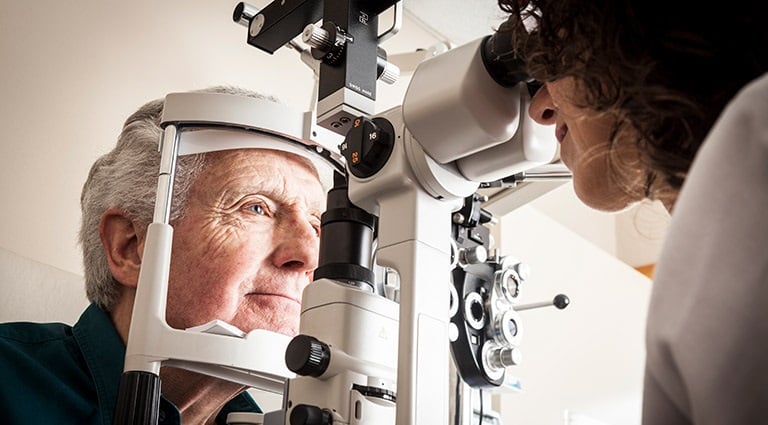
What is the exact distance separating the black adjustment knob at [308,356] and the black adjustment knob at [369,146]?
8.3 inches

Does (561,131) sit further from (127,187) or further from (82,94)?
(82,94)

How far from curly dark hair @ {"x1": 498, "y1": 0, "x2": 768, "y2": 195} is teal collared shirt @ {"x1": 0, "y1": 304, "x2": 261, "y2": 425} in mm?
879

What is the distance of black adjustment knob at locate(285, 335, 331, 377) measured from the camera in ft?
2.84

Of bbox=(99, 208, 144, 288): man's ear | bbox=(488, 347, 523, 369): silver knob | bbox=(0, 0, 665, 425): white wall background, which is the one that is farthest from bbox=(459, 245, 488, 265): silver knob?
bbox=(0, 0, 665, 425): white wall background

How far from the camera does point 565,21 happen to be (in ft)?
2.13

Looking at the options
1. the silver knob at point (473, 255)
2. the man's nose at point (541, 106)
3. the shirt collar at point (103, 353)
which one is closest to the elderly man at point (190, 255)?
the shirt collar at point (103, 353)

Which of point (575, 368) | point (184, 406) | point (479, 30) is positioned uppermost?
point (479, 30)

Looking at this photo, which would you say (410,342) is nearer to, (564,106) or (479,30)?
(564,106)

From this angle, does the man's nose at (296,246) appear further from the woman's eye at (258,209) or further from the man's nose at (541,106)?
the man's nose at (541,106)

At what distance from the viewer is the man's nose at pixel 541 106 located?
0.88 meters

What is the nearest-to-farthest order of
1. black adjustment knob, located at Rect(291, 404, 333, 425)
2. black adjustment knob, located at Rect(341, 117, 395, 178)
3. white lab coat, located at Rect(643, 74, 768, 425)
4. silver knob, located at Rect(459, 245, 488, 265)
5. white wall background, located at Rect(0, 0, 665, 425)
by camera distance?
1. white lab coat, located at Rect(643, 74, 768, 425)
2. black adjustment knob, located at Rect(291, 404, 333, 425)
3. black adjustment knob, located at Rect(341, 117, 395, 178)
4. silver knob, located at Rect(459, 245, 488, 265)
5. white wall background, located at Rect(0, 0, 665, 425)

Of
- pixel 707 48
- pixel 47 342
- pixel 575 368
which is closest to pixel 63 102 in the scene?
pixel 47 342

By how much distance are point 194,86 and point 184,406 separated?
2.76 ft

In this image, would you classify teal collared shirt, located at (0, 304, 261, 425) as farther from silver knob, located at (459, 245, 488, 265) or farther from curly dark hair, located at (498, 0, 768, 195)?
curly dark hair, located at (498, 0, 768, 195)
